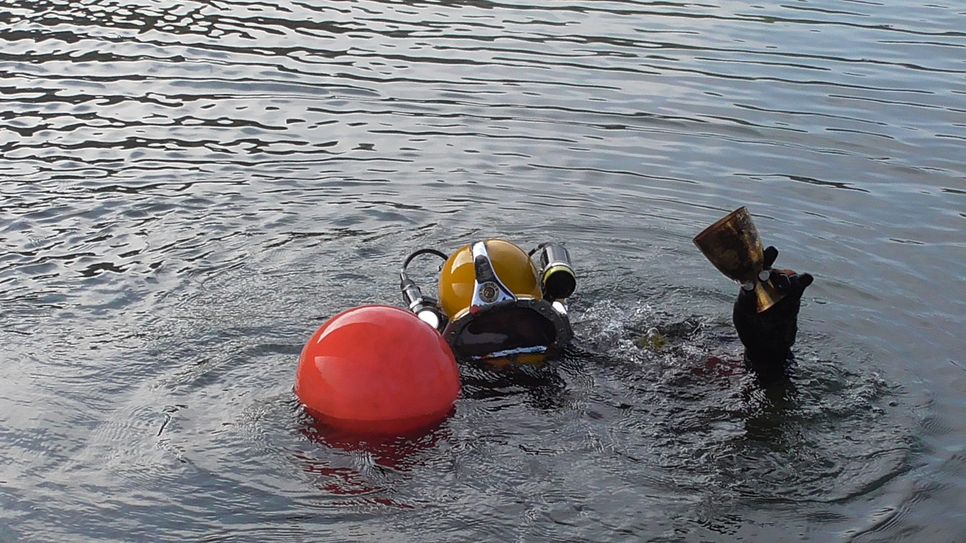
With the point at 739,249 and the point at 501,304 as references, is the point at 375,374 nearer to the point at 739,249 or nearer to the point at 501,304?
the point at 501,304

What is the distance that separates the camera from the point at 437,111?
12.6 metres

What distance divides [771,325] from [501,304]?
1.55 metres

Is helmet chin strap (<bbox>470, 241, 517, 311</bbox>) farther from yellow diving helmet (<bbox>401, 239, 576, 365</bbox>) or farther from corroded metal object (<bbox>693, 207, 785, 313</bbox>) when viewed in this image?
corroded metal object (<bbox>693, 207, 785, 313</bbox>)

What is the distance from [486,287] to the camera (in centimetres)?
683

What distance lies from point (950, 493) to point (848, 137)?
659 cm

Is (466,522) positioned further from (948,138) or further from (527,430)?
(948,138)

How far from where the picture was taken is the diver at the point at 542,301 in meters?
6.62

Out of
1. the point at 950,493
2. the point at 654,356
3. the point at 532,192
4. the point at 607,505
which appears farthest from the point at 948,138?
the point at 607,505

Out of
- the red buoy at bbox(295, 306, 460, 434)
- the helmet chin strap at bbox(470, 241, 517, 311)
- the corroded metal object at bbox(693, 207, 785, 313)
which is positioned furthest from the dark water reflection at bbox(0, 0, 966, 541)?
the corroded metal object at bbox(693, 207, 785, 313)

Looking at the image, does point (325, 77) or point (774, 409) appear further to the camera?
point (325, 77)

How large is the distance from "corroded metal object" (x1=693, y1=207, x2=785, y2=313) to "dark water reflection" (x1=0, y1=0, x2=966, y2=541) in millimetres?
598

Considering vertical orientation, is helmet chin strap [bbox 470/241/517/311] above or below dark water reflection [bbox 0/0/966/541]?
above

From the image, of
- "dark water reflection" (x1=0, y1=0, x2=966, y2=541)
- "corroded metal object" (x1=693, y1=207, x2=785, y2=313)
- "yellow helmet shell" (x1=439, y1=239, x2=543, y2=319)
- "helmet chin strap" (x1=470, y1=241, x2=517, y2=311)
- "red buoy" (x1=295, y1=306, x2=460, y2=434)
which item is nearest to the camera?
"dark water reflection" (x1=0, y1=0, x2=966, y2=541)

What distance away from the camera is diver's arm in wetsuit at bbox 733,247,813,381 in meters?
6.64
